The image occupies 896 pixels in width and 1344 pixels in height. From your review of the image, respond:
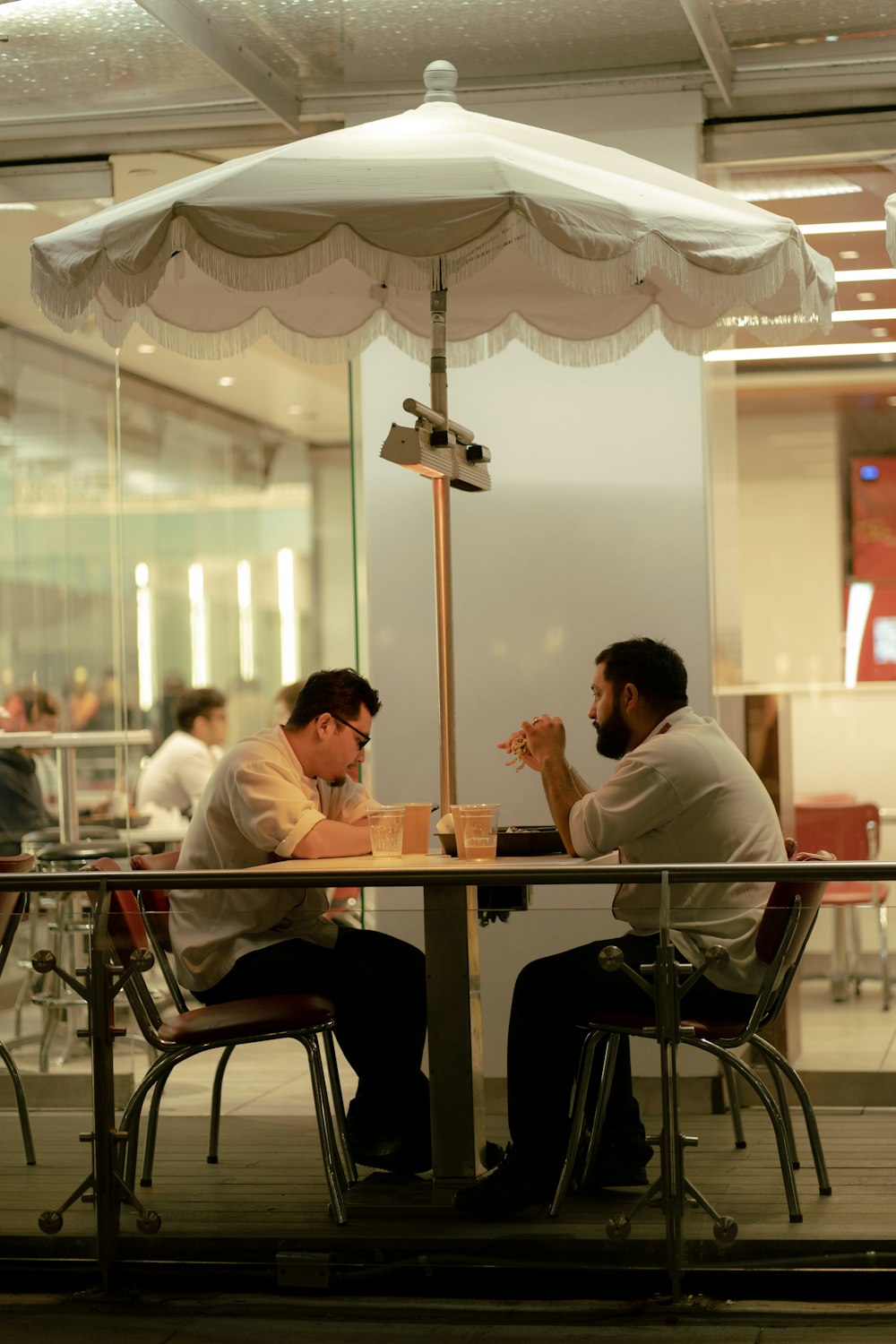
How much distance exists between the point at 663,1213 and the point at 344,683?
5.60 ft

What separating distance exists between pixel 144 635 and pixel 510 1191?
28.1ft

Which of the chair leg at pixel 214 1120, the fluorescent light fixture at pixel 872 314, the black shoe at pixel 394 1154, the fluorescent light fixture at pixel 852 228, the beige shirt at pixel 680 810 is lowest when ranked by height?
the black shoe at pixel 394 1154

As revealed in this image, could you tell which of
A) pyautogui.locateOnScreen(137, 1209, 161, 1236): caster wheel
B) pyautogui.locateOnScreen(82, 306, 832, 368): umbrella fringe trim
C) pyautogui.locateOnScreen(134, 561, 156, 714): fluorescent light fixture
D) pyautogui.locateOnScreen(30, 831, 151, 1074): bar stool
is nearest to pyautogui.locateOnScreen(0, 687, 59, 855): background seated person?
pyautogui.locateOnScreen(82, 306, 832, 368): umbrella fringe trim

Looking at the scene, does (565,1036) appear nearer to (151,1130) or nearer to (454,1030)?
(454,1030)

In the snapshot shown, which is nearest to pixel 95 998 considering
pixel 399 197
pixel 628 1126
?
pixel 628 1126

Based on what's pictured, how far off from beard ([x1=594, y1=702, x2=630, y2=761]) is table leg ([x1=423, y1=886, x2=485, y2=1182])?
0.96 metres

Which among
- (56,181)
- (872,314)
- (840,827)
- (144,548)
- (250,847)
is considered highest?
(56,181)

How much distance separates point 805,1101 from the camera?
3479 mm

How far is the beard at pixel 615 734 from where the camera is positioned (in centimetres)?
444

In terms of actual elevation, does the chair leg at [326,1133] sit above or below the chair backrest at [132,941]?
below

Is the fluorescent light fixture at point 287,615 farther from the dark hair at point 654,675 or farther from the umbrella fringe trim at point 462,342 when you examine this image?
the dark hair at point 654,675

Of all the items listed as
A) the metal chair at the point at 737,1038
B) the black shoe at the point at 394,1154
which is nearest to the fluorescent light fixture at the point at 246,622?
the black shoe at the point at 394,1154

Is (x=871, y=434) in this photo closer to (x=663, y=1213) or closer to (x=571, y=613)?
(x=571, y=613)

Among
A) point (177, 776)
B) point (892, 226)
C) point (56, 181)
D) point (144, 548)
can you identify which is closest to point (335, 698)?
point (892, 226)
